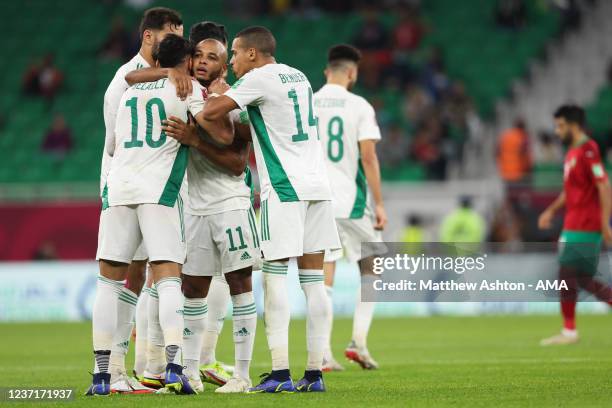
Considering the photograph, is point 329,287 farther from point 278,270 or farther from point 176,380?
point 176,380

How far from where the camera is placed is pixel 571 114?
1272 centimetres

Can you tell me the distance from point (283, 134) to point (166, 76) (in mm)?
882

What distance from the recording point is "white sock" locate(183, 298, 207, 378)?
316 inches

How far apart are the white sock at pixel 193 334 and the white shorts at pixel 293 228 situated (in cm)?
74

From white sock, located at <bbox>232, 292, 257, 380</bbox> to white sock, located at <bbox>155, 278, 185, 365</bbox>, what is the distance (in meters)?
0.49

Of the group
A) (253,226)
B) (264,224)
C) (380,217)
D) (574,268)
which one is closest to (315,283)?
(264,224)

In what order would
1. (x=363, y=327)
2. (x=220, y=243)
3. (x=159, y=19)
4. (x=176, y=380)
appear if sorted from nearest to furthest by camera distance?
1. (x=176, y=380)
2. (x=220, y=243)
3. (x=159, y=19)
4. (x=363, y=327)

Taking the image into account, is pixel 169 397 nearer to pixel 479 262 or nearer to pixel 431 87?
pixel 479 262

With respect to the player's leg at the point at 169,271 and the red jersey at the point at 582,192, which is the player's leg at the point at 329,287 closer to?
the player's leg at the point at 169,271

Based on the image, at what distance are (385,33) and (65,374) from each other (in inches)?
664

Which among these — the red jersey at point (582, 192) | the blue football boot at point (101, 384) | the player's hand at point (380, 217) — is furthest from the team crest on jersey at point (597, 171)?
the blue football boot at point (101, 384)

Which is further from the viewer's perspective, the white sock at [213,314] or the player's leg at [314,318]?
the white sock at [213,314]

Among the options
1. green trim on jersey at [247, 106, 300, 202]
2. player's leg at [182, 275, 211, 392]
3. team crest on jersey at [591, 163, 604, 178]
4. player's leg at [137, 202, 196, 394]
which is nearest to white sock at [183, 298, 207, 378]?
player's leg at [182, 275, 211, 392]

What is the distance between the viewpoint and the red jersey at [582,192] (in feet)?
41.8
